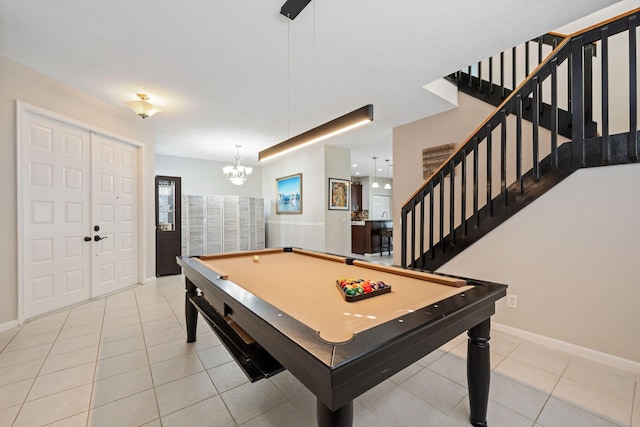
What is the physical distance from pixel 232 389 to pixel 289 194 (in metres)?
5.33

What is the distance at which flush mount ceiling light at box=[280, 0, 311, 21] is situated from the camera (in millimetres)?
1873

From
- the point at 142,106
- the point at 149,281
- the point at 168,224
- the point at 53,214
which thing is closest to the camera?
the point at 53,214

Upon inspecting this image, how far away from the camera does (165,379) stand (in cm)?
197

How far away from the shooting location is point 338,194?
5.95 m

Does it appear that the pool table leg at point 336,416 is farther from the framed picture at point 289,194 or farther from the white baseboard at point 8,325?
the framed picture at point 289,194

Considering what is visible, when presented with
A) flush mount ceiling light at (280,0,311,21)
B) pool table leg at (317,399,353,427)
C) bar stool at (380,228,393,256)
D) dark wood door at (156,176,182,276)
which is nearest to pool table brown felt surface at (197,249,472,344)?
pool table leg at (317,399,353,427)

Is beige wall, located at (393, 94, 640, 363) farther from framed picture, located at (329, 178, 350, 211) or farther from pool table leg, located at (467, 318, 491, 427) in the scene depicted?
framed picture, located at (329, 178, 350, 211)

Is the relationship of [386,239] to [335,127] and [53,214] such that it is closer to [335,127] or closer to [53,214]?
[335,127]

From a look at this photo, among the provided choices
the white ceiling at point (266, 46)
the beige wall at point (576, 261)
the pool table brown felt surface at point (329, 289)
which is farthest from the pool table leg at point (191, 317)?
the beige wall at point (576, 261)

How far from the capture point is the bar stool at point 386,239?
761cm

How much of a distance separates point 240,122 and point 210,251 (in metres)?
3.40

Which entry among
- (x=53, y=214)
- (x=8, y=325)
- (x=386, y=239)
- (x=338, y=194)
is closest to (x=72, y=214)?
(x=53, y=214)

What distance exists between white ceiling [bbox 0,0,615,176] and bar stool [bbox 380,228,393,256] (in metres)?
4.32

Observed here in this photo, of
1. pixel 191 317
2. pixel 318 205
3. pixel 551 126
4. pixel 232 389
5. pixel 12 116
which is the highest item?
pixel 12 116
